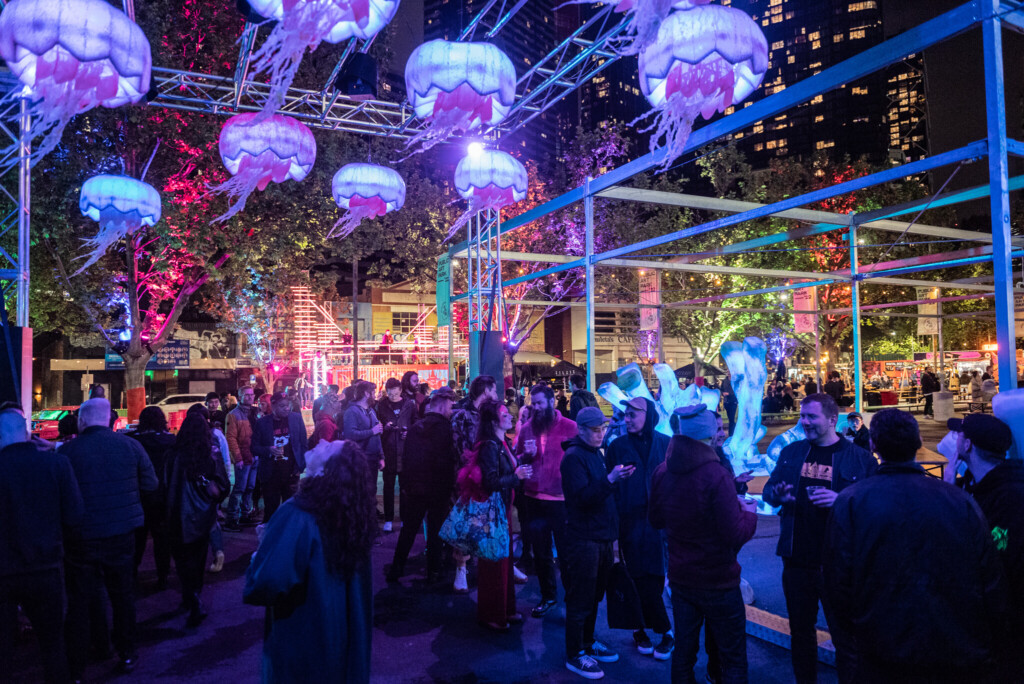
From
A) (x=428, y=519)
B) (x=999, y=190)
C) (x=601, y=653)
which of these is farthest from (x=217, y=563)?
(x=999, y=190)

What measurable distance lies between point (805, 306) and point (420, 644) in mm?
11448

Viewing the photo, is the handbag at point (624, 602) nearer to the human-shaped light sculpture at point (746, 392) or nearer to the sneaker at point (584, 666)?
the sneaker at point (584, 666)

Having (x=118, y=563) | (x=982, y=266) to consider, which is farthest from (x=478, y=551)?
(x=982, y=266)

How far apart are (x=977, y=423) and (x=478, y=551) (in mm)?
3261

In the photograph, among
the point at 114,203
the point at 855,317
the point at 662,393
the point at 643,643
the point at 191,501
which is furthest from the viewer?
the point at 855,317

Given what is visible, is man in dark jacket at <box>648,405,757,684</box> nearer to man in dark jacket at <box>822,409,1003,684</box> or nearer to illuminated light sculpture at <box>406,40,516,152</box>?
man in dark jacket at <box>822,409,1003,684</box>

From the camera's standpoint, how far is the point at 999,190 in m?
3.79

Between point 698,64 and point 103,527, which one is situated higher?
point 698,64

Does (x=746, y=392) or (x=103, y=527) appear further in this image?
(x=746, y=392)

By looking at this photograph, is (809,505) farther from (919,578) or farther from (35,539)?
(35,539)

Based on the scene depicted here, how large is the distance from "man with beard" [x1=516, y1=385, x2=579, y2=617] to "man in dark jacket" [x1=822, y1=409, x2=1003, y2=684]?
2.85 m

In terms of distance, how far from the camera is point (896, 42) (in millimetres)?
4352

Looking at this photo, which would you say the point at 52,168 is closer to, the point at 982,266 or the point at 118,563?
the point at 118,563

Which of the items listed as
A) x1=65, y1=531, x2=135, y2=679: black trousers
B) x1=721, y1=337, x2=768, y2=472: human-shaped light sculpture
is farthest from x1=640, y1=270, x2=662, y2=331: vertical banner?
x1=65, y1=531, x2=135, y2=679: black trousers
